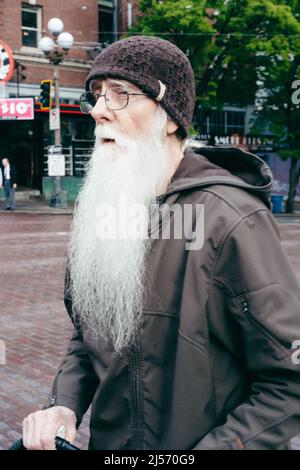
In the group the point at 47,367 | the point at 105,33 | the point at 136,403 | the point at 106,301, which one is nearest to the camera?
the point at 136,403

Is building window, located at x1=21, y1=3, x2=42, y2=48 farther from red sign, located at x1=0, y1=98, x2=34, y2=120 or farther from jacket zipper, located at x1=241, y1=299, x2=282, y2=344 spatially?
jacket zipper, located at x1=241, y1=299, x2=282, y2=344

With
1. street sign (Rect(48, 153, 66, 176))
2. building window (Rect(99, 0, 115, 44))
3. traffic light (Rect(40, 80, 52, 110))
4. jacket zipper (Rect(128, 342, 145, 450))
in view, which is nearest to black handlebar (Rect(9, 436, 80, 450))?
jacket zipper (Rect(128, 342, 145, 450))

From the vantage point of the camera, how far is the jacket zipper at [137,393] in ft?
5.39

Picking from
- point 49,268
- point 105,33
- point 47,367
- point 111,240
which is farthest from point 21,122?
point 111,240

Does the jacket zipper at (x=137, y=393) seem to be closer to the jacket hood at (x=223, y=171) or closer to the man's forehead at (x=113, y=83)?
the jacket hood at (x=223, y=171)

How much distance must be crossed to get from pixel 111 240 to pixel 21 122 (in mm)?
25987

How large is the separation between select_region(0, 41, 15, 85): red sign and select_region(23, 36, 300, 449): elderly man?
21.4 meters

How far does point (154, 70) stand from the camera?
5.84 feet

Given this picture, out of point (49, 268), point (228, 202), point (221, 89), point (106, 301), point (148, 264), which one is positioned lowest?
point (49, 268)

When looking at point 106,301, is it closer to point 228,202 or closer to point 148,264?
point 148,264

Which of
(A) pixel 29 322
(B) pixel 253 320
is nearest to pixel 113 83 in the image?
(B) pixel 253 320

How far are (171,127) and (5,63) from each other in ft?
71.5

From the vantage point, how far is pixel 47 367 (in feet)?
17.8
